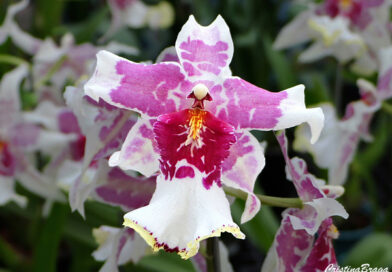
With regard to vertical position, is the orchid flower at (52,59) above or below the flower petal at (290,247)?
below

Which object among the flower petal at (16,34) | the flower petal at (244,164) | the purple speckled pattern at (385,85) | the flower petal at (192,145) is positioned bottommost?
the flower petal at (16,34)

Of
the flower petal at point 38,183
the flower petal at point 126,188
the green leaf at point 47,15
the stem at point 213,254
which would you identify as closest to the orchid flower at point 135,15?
the green leaf at point 47,15

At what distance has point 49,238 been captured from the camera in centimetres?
96

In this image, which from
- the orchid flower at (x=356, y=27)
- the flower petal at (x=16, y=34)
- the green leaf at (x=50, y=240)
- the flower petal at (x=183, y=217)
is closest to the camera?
the flower petal at (x=183, y=217)

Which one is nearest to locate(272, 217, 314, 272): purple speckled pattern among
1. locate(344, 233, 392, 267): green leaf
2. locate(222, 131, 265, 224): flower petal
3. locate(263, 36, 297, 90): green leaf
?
locate(222, 131, 265, 224): flower petal

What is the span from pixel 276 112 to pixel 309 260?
19 cm

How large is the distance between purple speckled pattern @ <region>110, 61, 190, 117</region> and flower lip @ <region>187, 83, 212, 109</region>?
18 millimetres

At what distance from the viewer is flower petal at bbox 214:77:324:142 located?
0.52 meters

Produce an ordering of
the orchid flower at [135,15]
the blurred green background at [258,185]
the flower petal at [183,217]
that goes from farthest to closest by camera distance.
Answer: the orchid flower at [135,15]
the blurred green background at [258,185]
the flower petal at [183,217]

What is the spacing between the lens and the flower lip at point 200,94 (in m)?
0.52

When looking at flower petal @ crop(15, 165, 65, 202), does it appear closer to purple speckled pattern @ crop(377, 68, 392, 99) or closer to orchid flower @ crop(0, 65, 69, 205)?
orchid flower @ crop(0, 65, 69, 205)

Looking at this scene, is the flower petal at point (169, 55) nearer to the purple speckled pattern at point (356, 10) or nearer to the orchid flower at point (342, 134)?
the orchid flower at point (342, 134)

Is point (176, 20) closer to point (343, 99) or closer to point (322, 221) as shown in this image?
point (343, 99)

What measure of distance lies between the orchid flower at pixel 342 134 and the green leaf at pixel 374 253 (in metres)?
0.12
